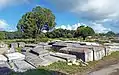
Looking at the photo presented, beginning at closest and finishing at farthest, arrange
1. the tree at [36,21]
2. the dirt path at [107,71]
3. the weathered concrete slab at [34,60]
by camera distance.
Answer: the dirt path at [107,71], the weathered concrete slab at [34,60], the tree at [36,21]

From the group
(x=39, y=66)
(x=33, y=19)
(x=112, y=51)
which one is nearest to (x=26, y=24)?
(x=33, y=19)

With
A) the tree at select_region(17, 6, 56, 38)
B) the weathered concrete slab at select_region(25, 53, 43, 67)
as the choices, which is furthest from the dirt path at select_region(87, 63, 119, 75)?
the tree at select_region(17, 6, 56, 38)

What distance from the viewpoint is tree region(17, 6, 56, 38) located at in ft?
142

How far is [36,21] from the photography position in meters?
43.9

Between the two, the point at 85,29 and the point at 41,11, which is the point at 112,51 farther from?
the point at 85,29

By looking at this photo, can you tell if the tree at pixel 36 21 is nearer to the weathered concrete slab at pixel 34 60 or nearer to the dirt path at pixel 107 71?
the weathered concrete slab at pixel 34 60

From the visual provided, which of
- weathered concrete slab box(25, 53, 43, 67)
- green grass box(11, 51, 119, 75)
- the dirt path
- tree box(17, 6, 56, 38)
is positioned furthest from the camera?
tree box(17, 6, 56, 38)

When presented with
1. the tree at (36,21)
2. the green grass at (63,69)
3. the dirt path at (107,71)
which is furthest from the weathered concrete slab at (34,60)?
the tree at (36,21)

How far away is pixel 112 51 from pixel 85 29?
3081 cm

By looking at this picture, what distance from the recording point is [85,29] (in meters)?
61.8

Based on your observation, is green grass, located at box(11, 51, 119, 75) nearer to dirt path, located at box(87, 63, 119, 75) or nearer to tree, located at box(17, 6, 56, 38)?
dirt path, located at box(87, 63, 119, 75)

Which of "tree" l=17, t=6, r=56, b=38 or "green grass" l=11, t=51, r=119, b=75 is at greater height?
"tree" l=17, t=6, r=56, b=38

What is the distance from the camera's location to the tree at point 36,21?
43.2 metres

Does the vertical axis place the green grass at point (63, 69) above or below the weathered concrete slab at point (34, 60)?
below
